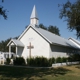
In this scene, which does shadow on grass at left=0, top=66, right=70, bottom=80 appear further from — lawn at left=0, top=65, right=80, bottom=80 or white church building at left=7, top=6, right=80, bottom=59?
white church building at left=7, top=6, right=80, bottom=59

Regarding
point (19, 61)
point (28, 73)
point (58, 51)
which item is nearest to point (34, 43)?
point (19, 61)

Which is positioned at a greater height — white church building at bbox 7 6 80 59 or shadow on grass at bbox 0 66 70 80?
white church building at bbox 7 6 80 59

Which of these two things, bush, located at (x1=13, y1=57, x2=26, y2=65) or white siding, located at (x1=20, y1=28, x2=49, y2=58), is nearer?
bush, located at (x1=13, y1=57, x2=26, y2=65)

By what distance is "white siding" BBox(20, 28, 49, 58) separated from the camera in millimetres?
27094

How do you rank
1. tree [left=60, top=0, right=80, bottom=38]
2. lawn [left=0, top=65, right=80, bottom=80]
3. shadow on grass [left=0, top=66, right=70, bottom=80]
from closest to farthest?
1. lawn [left=0, top=65, right=80, bottom=80]
2. shadow on grass [left=0, top=66, right=70, bottom=80]
3. tree [left=60, top=0, right=80, bottom=38]

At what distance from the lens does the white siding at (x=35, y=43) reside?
88.9 feet

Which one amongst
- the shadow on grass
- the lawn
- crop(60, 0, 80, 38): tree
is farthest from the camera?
crop(60, 0, 80, 38): tree

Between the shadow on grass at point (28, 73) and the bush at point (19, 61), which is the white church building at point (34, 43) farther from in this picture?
the shadow on grass at point (28, 73)

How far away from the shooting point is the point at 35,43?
2817cm

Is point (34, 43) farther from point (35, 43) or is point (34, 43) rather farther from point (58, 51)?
point (58, 51)

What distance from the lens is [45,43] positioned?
2708cm

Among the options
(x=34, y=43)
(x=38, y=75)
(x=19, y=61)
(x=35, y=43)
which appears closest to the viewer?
(x=38, y=75)

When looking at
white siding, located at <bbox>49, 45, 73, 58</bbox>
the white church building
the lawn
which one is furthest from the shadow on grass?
white siding, located at <bbox>49, 45, 73, 58</bbox>

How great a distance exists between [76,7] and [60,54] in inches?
429
